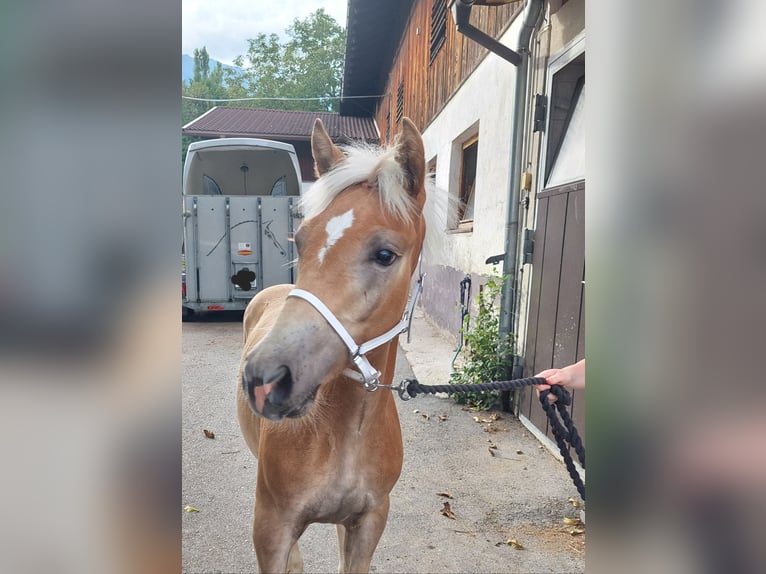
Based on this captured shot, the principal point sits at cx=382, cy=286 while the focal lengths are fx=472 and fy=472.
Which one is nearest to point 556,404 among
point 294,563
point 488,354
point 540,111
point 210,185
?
point 294,563

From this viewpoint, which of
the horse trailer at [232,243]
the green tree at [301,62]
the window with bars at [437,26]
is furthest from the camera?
the green tree at [301,62]

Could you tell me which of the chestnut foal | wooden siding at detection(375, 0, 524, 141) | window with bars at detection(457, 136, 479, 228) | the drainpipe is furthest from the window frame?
the chestnut foal

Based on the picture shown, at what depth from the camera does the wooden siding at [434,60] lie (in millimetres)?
4926

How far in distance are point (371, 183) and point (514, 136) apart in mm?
2816

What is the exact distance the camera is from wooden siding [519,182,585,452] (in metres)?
3.02

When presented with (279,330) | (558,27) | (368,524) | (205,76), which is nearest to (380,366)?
(279,330)

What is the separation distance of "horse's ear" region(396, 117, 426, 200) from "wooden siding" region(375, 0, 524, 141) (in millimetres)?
3442

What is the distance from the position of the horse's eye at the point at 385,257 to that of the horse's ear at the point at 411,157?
0.95ft

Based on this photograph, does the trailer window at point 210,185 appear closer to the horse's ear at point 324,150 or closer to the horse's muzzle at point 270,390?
the horse's ear at point 324,150

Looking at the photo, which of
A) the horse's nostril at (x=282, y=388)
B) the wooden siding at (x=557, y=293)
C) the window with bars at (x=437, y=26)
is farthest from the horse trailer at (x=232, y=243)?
the horse's nostril at (x=282, y=388)

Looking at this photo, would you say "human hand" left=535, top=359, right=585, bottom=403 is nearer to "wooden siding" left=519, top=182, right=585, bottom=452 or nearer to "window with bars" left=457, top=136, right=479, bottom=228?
"wooden siding" left=519, top=182, right=585, bottom=452
